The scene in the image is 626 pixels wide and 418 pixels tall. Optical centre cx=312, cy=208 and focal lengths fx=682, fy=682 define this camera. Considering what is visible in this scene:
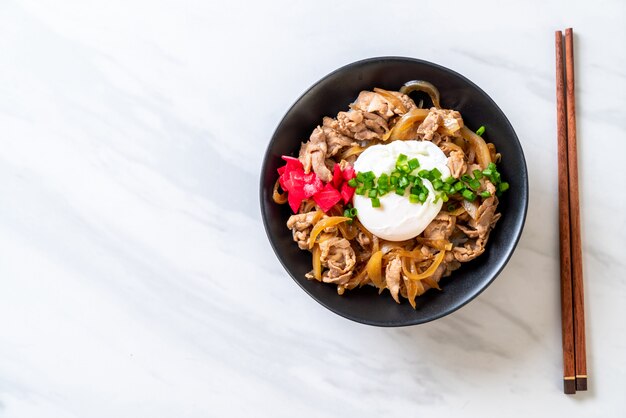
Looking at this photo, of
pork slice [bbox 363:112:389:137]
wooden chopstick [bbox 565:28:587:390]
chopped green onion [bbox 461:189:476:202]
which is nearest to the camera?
chopped green onion [bbox 461:189:476:202]

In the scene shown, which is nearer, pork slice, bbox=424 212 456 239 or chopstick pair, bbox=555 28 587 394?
pork slice, bbox=424 212 456 239

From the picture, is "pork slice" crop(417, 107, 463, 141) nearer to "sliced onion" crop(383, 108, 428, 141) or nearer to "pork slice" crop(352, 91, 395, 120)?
"sliced onion" crop(383, 108, 428, 141)

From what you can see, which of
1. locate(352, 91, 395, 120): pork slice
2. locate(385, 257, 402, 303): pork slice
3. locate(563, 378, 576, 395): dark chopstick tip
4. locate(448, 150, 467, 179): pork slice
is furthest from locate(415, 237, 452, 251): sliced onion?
locate(563, 378, 576, 395): dark chopstick tip

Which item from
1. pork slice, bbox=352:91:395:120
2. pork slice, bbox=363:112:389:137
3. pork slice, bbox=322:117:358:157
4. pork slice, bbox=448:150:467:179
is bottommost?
pork slice, bbox=448:150:467:179

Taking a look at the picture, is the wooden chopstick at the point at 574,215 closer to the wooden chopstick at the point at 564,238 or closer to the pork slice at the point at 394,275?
the wooden chopstick at the point at 564,238

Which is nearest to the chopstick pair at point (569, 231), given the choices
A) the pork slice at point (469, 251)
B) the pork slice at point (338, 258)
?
the pork slice at point (469, 251)

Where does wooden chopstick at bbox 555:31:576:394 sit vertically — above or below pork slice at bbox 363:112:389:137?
below

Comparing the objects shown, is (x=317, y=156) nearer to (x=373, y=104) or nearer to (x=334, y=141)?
(x=334, y=141)
